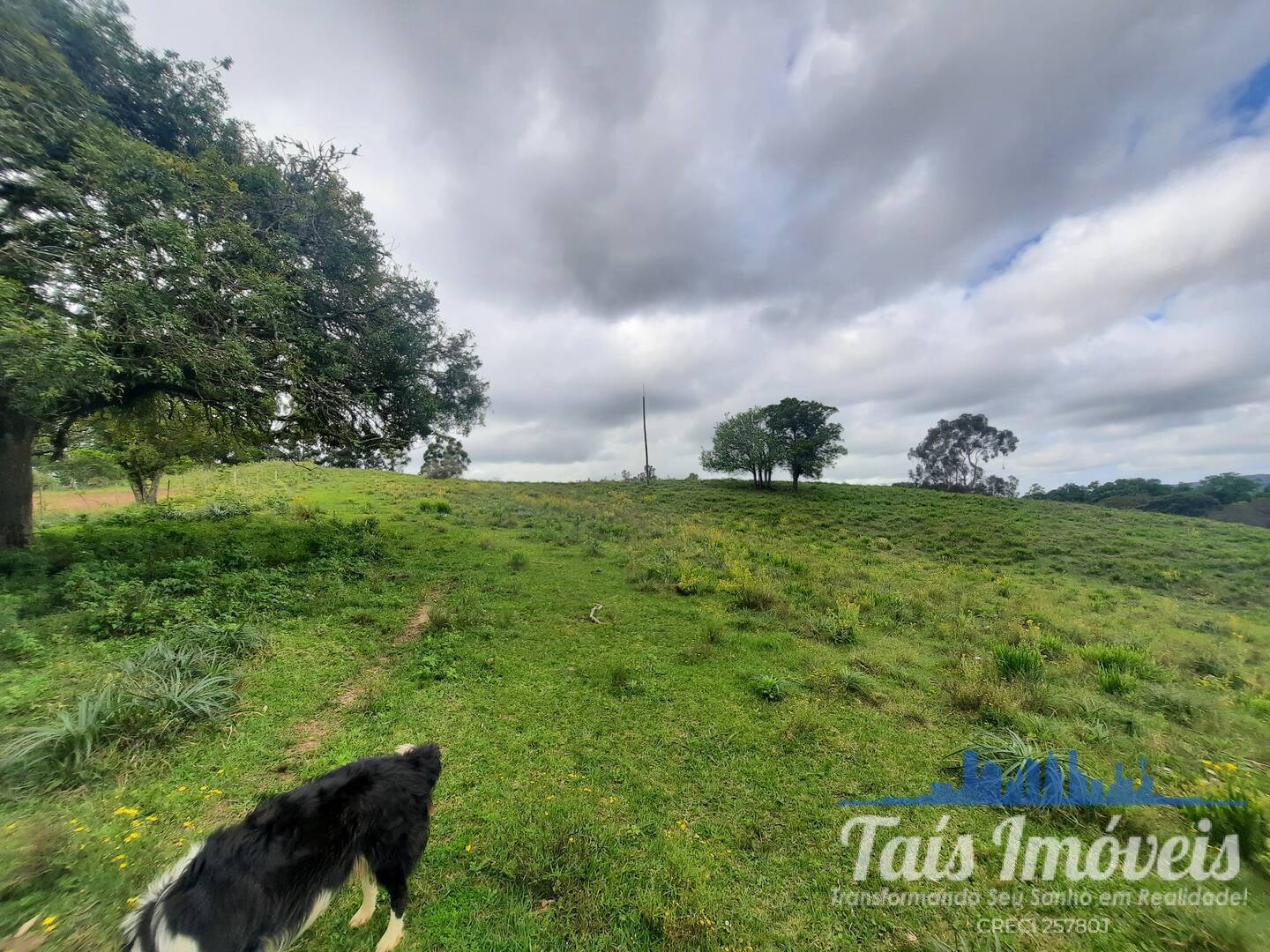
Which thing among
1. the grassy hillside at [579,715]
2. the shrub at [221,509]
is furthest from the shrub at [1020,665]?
the shrub at [221,509]

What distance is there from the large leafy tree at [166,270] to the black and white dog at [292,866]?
7.86m

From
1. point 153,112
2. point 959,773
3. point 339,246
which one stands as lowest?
point 959,773

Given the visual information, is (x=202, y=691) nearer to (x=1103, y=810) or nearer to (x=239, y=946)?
(x=239, y=946)

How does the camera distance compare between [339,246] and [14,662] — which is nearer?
[14,662]

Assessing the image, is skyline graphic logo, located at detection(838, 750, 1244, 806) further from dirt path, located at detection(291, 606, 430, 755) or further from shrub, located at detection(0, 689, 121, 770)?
shrub, located at detection(0, 689, 121, 770)

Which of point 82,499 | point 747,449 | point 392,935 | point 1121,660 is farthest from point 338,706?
point 747,449

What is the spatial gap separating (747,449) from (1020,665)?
1423 inches

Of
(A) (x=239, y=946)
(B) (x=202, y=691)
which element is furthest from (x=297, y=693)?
(A) (x=239, y=946)

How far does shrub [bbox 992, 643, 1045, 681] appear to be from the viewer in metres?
6.87

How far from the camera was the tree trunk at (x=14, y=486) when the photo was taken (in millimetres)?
8492

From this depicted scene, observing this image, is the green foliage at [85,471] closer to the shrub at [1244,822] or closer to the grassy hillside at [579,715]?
the grassy hillside at [579,715]

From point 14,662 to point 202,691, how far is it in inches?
97.6

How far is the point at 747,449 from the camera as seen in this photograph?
4238cm

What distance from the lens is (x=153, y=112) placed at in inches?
353
